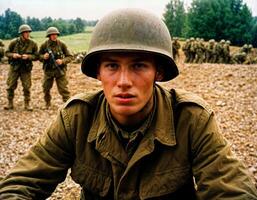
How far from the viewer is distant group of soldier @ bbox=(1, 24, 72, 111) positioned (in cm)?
962

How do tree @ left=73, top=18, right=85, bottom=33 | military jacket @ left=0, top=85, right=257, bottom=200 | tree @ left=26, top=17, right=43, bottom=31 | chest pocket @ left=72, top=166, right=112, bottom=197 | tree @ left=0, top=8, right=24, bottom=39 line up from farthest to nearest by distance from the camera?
tree @ left=73, top=18, right=85, bottom=33, tree @ left=26, top=17, right=43, bottom=31, tree @ left=0, top=8, right=24, bottom=39, chest pocket @ left=72, top=166, right=112, bottom=197, military jacket @ left=0, top=85, right=257, bottom=200

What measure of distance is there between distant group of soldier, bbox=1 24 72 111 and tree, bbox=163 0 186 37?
5679cm

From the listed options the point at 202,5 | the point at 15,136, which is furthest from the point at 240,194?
the point at 202,5

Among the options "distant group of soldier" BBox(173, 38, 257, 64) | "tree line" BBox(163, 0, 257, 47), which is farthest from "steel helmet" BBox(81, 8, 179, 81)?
"tree line" BBox(163, 0, 257, 47)

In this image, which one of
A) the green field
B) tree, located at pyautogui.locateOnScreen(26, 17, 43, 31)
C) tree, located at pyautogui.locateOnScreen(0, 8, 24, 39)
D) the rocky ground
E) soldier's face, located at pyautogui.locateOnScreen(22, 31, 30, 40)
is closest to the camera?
the rocky ground

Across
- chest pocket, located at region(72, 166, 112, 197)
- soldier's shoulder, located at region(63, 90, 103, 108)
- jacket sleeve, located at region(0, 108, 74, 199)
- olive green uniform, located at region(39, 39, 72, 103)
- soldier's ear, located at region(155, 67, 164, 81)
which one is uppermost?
soldier's ear, located at region(155, 67, 164, 81)

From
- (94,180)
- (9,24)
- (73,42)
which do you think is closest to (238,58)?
(73,42)

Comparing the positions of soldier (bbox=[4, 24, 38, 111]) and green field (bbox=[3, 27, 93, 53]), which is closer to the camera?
soldier (bbox=[4, 24, 38, 111])

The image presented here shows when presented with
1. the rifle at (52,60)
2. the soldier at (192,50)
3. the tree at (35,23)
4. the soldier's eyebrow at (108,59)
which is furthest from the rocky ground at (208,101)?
the tree at (35,23)

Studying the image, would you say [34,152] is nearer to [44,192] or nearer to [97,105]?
[44,192]

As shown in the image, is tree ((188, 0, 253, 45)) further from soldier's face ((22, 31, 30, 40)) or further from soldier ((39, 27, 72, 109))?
soldier's face ((22, 31, 30, 40))

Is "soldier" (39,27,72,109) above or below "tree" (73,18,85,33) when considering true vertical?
above

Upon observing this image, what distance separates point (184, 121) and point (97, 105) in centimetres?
60

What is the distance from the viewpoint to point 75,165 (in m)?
2.64
